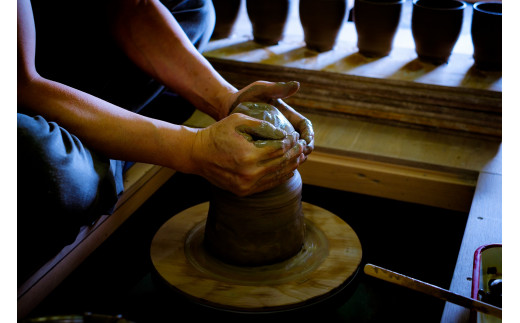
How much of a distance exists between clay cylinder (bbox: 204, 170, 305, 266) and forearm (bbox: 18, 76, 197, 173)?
164 mm

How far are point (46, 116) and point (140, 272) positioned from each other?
2.50 feet

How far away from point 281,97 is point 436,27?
38.5 inches

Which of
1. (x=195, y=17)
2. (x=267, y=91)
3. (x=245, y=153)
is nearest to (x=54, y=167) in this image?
(x=245, y=153)

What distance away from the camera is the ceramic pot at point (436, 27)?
7.66 ft

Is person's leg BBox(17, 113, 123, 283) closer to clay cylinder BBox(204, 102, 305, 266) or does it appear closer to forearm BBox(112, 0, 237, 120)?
clay cylinder BBox(204, 102, 305, 266)

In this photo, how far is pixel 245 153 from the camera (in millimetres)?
1455

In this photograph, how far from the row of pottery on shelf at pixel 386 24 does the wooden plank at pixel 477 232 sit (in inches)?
26.1

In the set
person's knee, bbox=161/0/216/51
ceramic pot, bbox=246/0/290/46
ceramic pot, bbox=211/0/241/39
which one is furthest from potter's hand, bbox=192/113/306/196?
ceramic pot, bbox=211/0/241/39

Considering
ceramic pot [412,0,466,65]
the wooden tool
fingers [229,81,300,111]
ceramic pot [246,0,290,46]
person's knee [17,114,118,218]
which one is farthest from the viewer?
ceramic pot [246,0,290,46]

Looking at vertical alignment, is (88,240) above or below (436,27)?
below

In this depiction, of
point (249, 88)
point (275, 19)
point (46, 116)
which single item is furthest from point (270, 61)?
point (46, 116)

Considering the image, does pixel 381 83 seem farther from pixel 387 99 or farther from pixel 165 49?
pixel 165 49

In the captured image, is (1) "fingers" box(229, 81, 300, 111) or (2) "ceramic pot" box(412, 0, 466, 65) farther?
(2) "ceramic pot" box(412, 0, 466, 65)

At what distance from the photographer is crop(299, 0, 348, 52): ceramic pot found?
2.52 m
